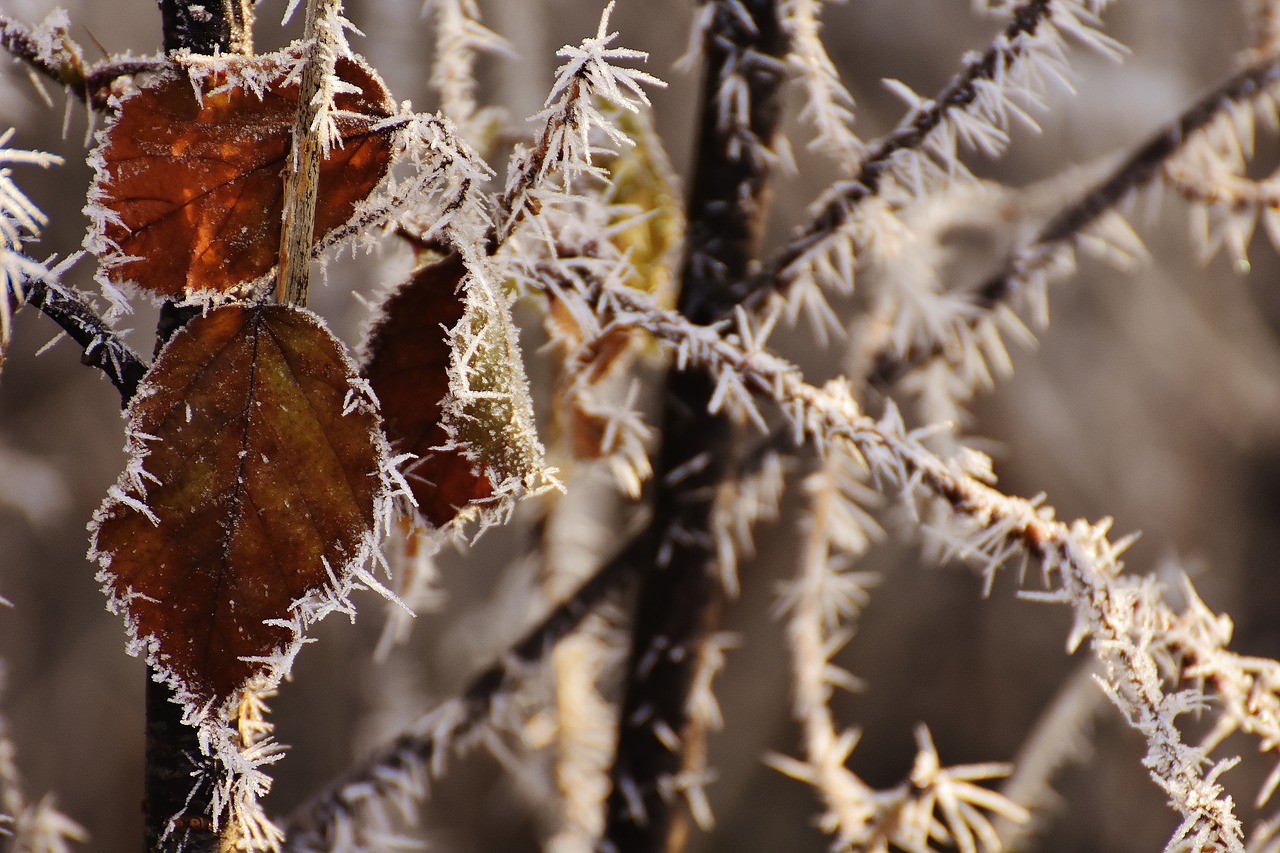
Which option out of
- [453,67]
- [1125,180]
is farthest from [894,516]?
[453,67]

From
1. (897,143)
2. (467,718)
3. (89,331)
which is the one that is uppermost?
(897,143)

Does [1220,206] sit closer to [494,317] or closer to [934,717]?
[494,317]

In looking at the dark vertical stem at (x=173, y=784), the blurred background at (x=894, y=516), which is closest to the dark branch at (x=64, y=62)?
the dark vertical stem at (x=173, y=784)

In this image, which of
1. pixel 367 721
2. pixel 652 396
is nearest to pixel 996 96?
pixel 652 396

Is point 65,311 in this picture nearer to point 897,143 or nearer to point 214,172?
point 214,172

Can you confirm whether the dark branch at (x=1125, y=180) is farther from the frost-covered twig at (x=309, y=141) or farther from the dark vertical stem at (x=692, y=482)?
the frost-covered twig at (x=309, y=141)

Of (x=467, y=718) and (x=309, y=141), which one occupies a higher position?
(x=309, y=141)

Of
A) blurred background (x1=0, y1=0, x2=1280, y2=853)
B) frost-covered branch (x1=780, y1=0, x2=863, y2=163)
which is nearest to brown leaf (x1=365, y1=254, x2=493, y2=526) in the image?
frost-covered branch (x1=780, y1=0, x2=863, y2=163)

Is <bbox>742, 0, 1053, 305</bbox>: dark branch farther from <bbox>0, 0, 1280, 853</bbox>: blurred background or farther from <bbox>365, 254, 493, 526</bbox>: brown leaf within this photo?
<bbox>0, 0, 1280, 853</bbox>: blurred background
